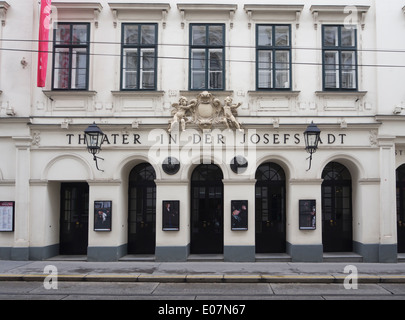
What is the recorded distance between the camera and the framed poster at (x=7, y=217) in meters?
13.0

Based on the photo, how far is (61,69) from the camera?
44.1ft

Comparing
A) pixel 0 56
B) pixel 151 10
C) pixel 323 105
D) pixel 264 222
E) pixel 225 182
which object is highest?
pixel 151 10

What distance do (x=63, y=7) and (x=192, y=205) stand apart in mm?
8223

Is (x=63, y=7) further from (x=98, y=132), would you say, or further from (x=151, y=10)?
(x=98, y=132)

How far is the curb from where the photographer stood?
10602 millimetres

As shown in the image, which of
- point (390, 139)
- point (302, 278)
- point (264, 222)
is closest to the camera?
point (302, 278)

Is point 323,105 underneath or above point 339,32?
underneath

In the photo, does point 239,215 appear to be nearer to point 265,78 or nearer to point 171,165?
point 171,165

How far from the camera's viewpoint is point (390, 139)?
13.1 metres

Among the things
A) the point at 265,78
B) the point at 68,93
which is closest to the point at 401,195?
the point at 265,78

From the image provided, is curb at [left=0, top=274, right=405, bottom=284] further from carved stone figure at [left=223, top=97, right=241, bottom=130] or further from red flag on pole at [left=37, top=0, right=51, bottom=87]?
red flag on pole at [left=37, top=0, right=51, bottom=87]

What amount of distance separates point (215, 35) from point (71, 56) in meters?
5.06

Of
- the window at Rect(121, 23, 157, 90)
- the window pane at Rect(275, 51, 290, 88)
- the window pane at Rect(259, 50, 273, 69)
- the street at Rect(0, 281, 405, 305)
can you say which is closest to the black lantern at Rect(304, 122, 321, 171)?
the window pane at Rect(275, 51, 290, 88)

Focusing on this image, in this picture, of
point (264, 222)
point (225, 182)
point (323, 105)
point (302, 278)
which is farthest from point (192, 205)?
point (323, 105)
